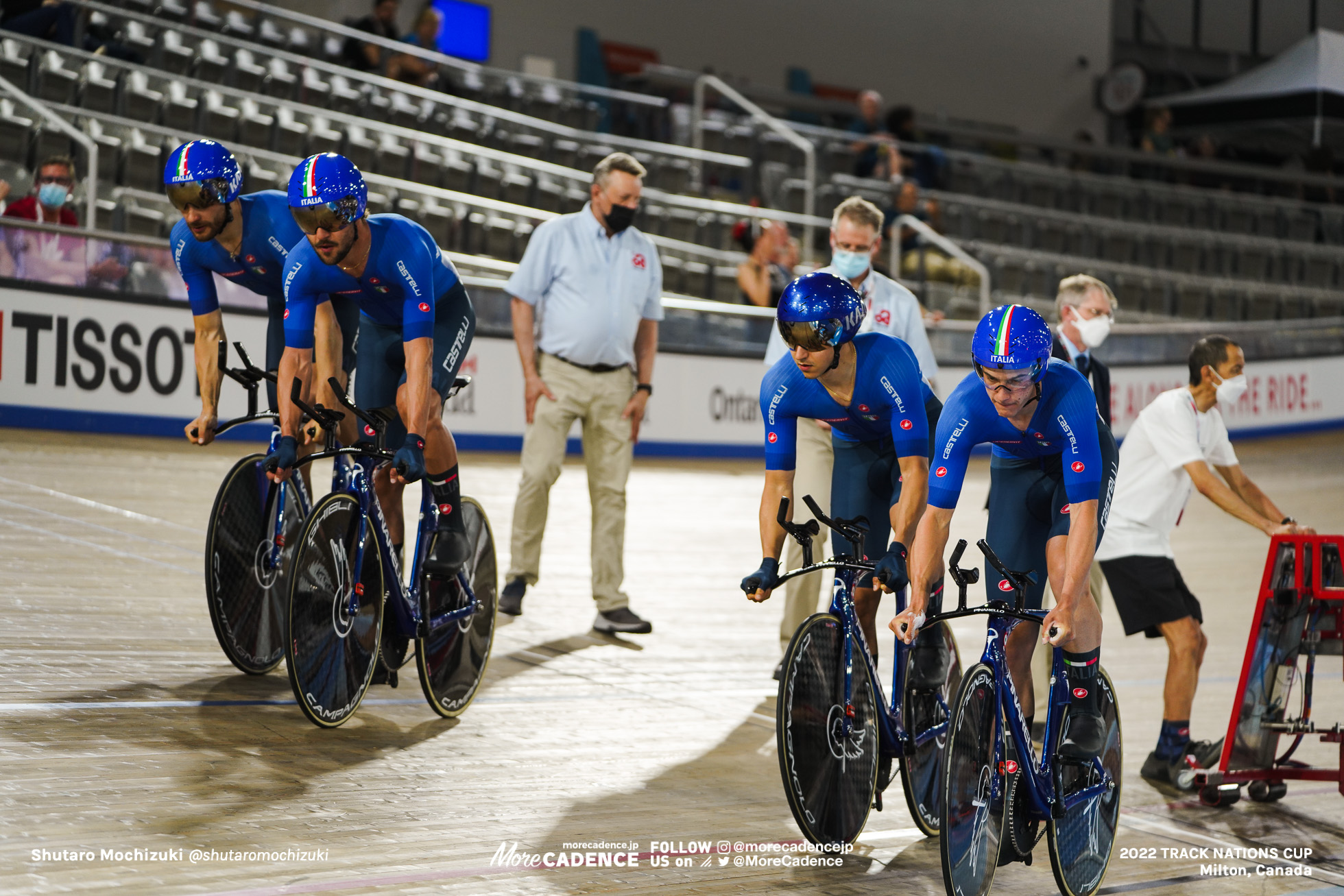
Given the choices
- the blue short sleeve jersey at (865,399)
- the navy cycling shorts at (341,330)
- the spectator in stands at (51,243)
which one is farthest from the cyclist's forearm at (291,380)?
the spectator in stands at (51,243)

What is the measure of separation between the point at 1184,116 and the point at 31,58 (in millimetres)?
17090

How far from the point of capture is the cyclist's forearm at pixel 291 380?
4.23m

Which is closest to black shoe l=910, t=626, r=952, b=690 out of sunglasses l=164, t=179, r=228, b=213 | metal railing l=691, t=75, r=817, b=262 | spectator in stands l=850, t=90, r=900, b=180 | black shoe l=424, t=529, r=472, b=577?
black shoe l=424, t=529, r=472, b=577

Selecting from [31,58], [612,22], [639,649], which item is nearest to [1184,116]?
[612,22]

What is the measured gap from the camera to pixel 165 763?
374 cm

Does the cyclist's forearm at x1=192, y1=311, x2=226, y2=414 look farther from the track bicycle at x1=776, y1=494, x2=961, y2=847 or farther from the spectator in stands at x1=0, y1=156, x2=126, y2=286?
the spectator in stands at x1=0, y1=156, x2=126, y2=286

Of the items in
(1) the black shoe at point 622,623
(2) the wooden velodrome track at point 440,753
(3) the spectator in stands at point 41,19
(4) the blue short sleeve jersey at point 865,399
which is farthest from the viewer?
(3) the spectator in stands at point 41,19

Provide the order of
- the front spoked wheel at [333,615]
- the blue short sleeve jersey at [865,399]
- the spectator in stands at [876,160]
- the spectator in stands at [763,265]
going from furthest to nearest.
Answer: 1. the spectator in stands at [876,160]
2. the spectator in stands at [763,265]
3. the front spoked wheel at [333,615]
4. the blue short sleeve jersey at [865,399]

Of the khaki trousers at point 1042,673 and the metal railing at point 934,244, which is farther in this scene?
the metal railing at point 934,244

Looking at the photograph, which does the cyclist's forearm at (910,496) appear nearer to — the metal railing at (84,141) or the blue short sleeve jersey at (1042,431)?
the blue short sleeve jersey at (1042,431)

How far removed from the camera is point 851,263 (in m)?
5.20

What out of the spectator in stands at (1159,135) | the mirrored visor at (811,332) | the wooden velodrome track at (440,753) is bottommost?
the wooden velodrome track at (440,753)

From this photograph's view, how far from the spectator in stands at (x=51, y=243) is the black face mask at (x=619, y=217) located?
417 centimetres

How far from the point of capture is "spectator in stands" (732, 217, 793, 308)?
11.4 meters
